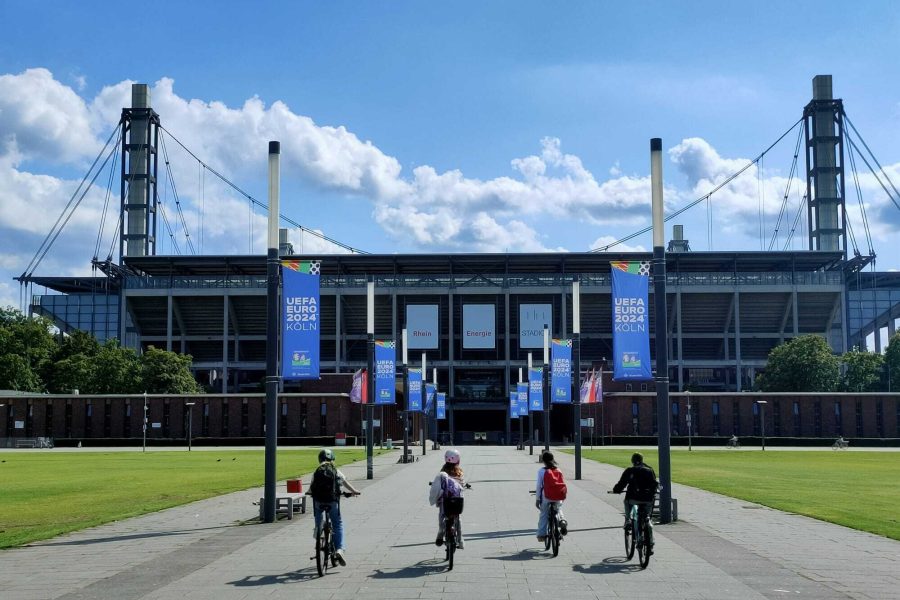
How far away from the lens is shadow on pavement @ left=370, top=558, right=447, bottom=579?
46.2 feet

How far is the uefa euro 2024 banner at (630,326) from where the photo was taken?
2584 cm

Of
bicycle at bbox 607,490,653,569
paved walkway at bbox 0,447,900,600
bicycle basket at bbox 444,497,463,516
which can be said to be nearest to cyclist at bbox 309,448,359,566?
paved walkway at bbox 0,447,900,600

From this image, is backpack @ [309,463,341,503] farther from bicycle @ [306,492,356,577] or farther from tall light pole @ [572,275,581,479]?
tall light pole @ [572,275,581,479]

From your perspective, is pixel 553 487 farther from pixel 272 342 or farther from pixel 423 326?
pixel 423 326

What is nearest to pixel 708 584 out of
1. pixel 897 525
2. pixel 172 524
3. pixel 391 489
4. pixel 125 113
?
pixel 897 525

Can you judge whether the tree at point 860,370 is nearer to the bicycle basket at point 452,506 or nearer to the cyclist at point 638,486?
the cyclist at point 638,486

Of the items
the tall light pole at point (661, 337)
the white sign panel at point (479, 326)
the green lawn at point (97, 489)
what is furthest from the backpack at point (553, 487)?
the white sign panel at point (479, 326)

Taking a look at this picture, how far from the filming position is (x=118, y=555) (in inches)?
656

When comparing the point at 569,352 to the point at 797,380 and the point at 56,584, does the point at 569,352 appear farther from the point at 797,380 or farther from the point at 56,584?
the point at 797,380

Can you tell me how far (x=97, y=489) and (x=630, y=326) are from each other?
2057cm

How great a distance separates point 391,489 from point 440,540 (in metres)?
19.2

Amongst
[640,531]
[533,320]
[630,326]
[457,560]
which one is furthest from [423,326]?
[640,531]

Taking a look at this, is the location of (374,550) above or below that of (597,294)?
below

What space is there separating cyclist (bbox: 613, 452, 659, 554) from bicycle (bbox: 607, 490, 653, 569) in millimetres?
22
